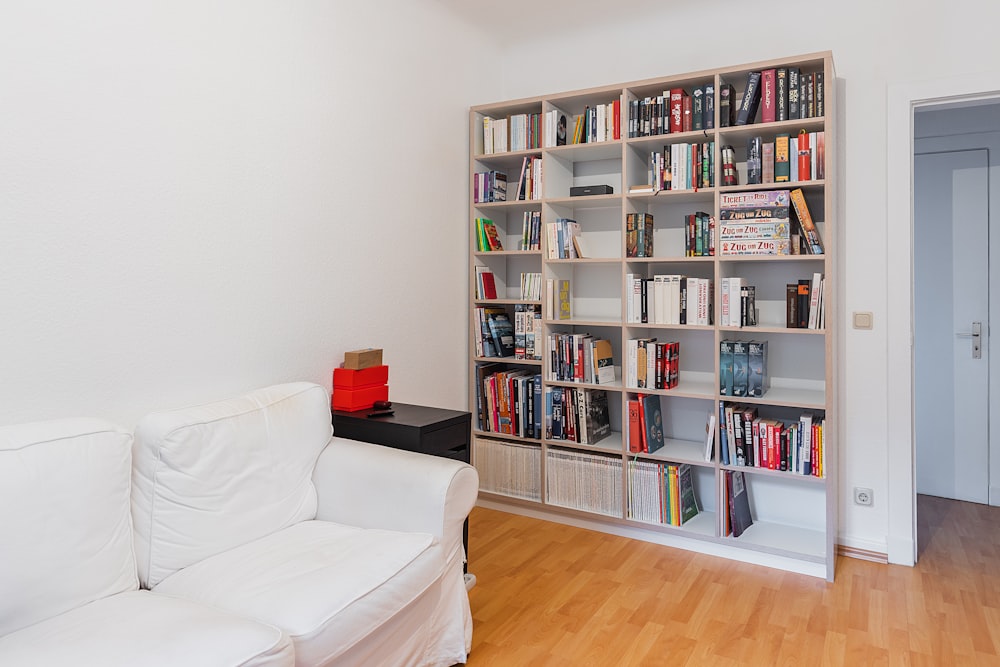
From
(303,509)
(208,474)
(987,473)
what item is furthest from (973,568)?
(208,474)

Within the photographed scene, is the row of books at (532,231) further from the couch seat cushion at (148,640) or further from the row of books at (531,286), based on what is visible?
the couch seat cushion at (148,640)

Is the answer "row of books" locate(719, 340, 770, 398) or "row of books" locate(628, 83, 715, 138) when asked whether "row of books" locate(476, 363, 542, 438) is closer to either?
"row of books" locate(719, 340, 770, 398)

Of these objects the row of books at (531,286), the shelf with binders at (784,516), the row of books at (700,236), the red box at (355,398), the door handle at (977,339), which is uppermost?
the row of books at (700,236)

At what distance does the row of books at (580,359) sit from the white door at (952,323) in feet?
6.42

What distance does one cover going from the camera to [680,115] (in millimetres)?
3049

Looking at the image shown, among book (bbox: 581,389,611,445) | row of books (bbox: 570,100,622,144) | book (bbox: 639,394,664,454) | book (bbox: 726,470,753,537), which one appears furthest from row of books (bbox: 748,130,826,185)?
book (bbox: 726,470,753,537)

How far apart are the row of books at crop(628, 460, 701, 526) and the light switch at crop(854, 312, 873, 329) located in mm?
1018

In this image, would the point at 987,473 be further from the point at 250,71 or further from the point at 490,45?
the point at 250,71

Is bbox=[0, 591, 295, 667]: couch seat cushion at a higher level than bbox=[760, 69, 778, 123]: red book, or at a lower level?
lower

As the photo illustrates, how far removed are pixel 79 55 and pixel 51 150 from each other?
0.98ft

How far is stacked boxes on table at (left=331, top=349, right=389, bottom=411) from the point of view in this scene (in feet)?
8.79

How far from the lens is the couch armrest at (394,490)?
2.03 meters

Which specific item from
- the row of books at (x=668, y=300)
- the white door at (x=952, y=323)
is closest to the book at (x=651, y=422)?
the row of books at (x=668, y=300)

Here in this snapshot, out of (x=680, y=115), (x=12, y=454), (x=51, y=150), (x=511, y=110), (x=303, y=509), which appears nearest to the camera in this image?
(x=12, y=454)
